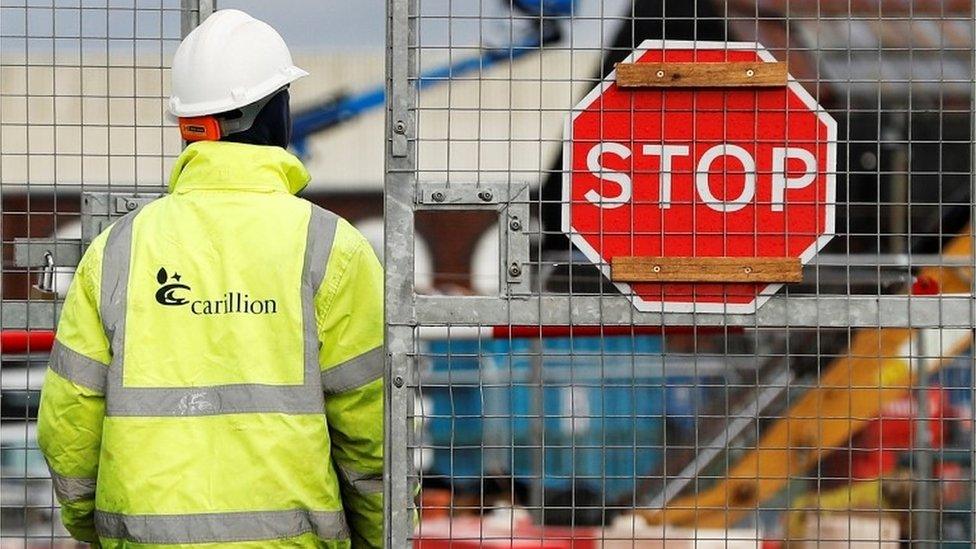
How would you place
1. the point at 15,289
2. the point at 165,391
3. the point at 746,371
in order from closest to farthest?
the point at 165,391 < the point at 15,289 < the point at 746,371

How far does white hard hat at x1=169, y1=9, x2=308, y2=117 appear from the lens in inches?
124

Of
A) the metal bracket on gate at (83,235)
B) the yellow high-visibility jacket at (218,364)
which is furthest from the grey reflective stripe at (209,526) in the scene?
the metal bracket on gate at (83,235)

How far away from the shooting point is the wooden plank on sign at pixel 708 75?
303cm

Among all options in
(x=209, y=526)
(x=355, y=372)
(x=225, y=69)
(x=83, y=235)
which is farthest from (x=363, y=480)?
(x=83, y=235)

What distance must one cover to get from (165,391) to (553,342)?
18.2 ft

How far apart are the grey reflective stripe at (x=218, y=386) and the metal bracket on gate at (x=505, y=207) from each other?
0.23m

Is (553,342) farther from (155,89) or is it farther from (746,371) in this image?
(155,89)

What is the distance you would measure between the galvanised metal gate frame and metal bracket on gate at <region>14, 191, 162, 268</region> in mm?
987

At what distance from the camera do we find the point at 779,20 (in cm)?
332

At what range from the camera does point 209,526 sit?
9.69ft

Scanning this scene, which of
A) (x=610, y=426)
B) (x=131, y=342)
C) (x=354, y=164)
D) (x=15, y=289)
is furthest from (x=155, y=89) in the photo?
(x=354, y=164)

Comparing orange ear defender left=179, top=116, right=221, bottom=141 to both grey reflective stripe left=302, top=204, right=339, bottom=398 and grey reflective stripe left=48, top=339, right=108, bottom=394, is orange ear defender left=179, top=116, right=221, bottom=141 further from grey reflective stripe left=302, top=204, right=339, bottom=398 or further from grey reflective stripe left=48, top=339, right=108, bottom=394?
grey reflective stripe left=48, top=339, right=108, bottom=394

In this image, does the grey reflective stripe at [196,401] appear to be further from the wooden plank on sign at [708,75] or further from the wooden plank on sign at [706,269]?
the wooden plank on sign at [708,75]

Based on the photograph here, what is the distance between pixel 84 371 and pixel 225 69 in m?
0.68
